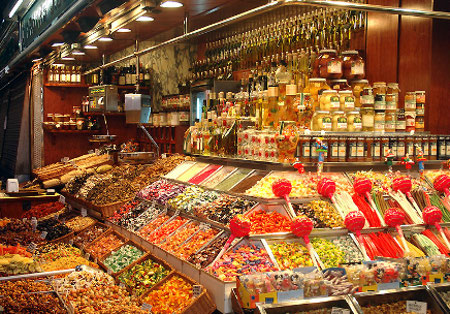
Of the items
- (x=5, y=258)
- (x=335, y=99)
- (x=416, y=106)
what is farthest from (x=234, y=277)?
(x=416, y=106)

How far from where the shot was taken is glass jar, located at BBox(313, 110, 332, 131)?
4125 mm

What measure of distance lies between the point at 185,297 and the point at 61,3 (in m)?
3.77

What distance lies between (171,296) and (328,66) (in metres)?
2.35

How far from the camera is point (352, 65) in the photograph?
14.8ft

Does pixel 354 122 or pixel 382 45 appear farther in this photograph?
pixel 382 45

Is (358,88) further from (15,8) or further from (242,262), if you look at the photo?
(15,8)

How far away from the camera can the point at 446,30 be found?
5105 mm

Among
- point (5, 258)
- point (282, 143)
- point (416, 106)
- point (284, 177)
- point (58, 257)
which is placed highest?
point (416, 106)

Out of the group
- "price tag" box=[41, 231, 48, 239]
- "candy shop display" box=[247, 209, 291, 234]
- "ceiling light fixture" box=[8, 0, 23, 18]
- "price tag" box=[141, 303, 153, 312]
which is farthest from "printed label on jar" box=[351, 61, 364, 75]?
"ceiling light fixture" box=[8, 0, 23, 18]

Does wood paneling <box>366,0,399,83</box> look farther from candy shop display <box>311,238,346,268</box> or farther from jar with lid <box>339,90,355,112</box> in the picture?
candy shop display <box>311,238,346,268</box>

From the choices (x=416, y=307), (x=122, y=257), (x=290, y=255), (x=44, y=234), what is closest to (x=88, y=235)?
(x=44, y=234)

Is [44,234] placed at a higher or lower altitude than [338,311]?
lower

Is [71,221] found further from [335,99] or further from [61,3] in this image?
[335,99]

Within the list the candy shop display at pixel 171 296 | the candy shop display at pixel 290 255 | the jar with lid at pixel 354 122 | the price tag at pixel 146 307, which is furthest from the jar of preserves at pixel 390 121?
the price tag at pixel 146 307
